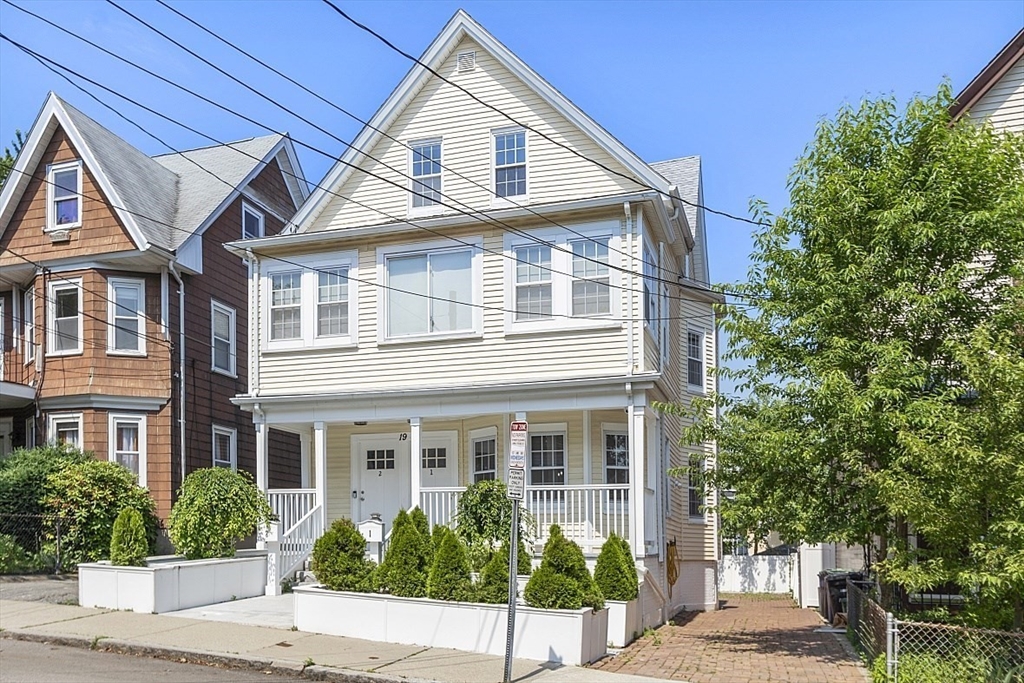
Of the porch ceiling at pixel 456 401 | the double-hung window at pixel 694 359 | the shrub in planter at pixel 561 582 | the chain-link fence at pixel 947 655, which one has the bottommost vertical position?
the chain-link fence at pixel 947 655

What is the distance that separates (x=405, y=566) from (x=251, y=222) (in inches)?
619

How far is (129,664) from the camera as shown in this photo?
42.4 ft

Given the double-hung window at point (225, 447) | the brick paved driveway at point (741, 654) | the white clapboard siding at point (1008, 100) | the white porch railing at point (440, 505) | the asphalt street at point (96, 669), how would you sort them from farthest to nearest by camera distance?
1. the double-hung window at point (225, 447)
2. the white clapboard siding at point (1008, 100)
3. the white porch railing at point (440, 505)
4. the brick paved driveway at point (741, 654)
5. the asphalt street at point (96, 669)

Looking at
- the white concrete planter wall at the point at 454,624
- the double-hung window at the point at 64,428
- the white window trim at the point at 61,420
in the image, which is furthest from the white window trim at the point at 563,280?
the double-hung window at the point at 64,428

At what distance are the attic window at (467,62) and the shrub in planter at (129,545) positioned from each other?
33.2 ft

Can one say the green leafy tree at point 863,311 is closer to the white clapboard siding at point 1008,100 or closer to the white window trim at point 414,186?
the white clapboard siding at point 1008,100

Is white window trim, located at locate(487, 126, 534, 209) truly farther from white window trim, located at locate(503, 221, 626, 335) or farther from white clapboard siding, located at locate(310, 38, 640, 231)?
white window trim, located at locate(503, 221, 626, 335)

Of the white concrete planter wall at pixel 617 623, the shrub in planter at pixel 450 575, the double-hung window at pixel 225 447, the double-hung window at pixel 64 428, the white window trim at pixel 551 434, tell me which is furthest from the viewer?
the double-hung window at pixel 225 447

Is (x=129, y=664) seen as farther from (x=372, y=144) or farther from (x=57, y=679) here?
(x=372, y=144)

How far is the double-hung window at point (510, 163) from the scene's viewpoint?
1997 cm

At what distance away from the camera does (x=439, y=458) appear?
21.3m

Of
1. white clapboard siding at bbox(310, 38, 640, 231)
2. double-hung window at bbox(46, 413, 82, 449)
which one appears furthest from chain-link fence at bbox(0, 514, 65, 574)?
white clapboard siding at bbox(310, 38, 640, 231)

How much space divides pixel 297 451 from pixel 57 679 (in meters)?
17.2

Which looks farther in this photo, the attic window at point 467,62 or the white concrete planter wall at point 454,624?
the attic window at point 467,62
